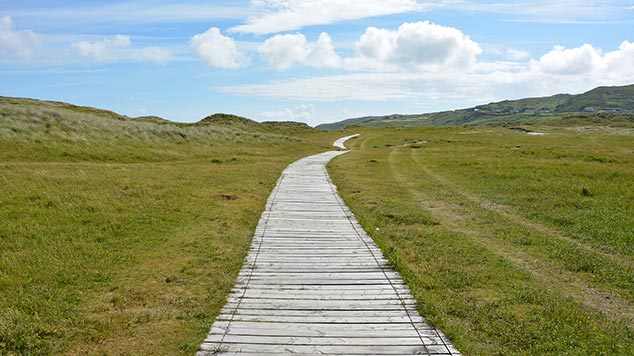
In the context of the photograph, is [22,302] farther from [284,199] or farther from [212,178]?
[212,178]

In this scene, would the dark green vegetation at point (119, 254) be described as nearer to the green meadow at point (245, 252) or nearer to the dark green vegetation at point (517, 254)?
the green meadow at point (245, 252)

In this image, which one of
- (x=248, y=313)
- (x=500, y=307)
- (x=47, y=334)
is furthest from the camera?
(x=500, y=307)

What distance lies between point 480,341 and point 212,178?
21.3 meters

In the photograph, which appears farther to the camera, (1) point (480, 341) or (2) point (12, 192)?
(2) point (12, 192)

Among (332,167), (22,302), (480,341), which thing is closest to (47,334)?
(22,302)

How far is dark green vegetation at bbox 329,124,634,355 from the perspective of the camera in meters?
7.73

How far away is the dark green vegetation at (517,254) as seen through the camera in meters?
7.73

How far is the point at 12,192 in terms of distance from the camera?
1706 cm

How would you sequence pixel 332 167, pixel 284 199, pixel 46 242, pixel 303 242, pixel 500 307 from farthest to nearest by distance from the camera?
pixel 332 167
pixel 284 199
pixel 303 242
pixel 46 242
pixel 500 307

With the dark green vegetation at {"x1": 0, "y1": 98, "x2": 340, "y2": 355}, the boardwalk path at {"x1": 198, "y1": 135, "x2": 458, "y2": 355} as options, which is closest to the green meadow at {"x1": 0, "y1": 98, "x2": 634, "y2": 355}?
the dark green vegetation at {"x1": 0, "y1": 98, "x2": 340, "y2": 355}

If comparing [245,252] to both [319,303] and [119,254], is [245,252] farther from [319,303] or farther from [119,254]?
[319,303]

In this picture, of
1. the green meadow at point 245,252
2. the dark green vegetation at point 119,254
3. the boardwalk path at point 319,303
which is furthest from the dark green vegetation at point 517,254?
the dark green vegetation at point 119,254

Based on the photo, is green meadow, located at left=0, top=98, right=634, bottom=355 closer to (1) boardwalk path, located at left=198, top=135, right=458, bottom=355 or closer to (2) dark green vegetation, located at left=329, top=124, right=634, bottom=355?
(2) dark green vegetation, located at left=329, top=124, right=634, bottom=355

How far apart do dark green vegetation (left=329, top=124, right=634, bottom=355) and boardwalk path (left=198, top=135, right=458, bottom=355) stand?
1.73 feet
